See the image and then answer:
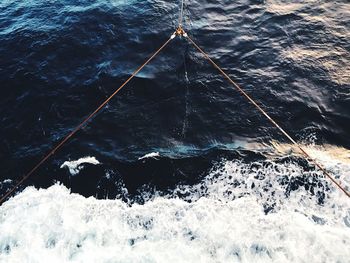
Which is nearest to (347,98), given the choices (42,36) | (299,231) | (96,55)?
(299,231)

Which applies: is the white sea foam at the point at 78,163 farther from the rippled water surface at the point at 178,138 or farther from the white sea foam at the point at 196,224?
the white sea foam at the point at 196,224

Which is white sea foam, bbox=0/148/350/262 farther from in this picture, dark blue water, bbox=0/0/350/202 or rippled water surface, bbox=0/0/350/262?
dark blue water, bbox=0/0/350/202

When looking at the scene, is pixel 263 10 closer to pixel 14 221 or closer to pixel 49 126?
pixel 49 126

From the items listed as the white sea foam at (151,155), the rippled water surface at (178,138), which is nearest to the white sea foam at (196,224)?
the rippled water surface at (178,138)

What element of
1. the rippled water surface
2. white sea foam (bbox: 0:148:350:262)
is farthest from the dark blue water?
white sea foam (bbox: 0:148:350:262)

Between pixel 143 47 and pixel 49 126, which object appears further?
pixel 143 47

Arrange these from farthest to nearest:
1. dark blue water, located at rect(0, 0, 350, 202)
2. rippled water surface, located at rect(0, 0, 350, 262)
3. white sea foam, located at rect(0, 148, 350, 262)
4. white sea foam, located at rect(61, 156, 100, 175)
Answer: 1. dark blue water, located at rect(0, 0, 350, 202)
2. white sea foam, located at rect(61, 156, 100, 175)
3. rippled water surface, located at rect(0, 0, 350, 262)
4. white sea foam, located at rect(0, 148, 350, 262)
